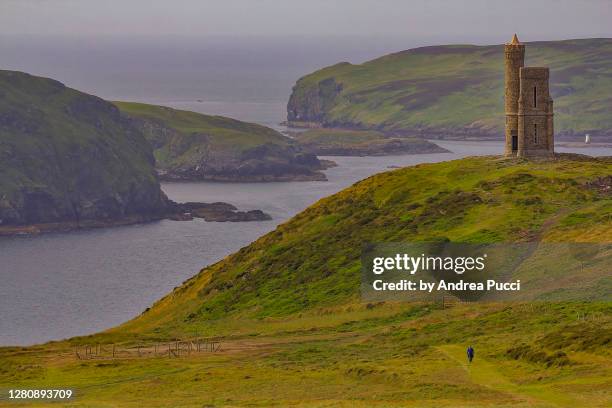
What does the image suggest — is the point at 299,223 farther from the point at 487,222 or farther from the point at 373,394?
the point at 373,394

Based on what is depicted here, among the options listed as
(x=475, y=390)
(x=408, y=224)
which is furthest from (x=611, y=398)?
(x=408, y=224)

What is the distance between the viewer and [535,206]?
4144 inches

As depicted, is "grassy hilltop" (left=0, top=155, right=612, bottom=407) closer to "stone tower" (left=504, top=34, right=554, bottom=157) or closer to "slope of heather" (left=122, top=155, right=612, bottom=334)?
"slope of heather" (left=122, top=155, right=612, bottom=334)

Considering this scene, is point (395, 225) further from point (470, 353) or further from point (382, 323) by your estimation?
point (470, 353)

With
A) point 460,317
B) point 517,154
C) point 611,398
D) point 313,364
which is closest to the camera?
point 611,398

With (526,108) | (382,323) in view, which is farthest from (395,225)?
(382,323)

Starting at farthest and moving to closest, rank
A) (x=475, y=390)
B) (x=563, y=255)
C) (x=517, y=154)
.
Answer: (x=517, y=154) → (x=563, y=255) → (x=475, y=390)

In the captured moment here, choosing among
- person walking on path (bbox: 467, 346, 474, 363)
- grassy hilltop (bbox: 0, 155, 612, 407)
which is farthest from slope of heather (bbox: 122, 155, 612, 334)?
person walking on path (bbox: 467, 346, 474, 363)

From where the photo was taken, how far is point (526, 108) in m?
118

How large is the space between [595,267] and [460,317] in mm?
8411

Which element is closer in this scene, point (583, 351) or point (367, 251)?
point (583, 351)

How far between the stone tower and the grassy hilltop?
1.89 m

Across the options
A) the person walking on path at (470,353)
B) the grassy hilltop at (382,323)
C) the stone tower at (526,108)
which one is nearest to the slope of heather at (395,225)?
the grassy hilltop at (382,323)

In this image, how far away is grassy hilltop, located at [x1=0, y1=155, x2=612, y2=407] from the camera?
6475 centimetres
